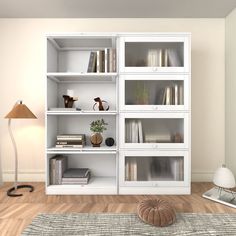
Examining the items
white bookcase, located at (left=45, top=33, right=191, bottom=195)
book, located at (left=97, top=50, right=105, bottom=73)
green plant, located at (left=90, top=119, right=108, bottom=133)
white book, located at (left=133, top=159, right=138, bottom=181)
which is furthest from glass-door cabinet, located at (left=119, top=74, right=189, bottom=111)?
white book, located at (left=133, top=159, right=138, bottom=181)

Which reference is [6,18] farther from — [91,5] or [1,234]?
[1,234]

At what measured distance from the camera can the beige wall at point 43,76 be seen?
286cm

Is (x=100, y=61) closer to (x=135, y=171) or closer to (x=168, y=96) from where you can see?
(x=168, y=96)

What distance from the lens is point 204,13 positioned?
2729 millimetres

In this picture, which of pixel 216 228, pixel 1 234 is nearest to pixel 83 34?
pixel 1 234

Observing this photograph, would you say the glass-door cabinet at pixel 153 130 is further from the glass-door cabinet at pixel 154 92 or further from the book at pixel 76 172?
the book at pixel 76 172

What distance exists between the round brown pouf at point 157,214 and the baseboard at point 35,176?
123 cm

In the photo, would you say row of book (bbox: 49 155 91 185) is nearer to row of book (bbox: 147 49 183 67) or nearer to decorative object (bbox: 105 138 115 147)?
decorative object (bbox: 105 138 115 147)

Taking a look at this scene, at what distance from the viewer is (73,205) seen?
2.20m

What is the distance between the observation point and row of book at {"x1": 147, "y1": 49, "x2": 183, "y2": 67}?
2.43 m

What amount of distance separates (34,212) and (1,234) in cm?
38

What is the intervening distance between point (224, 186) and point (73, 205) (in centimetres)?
157

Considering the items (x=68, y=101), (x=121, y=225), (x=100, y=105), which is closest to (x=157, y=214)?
(x=121, y=225)

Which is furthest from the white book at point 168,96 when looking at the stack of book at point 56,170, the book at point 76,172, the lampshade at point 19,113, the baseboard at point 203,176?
the lampshade at point 19,113
